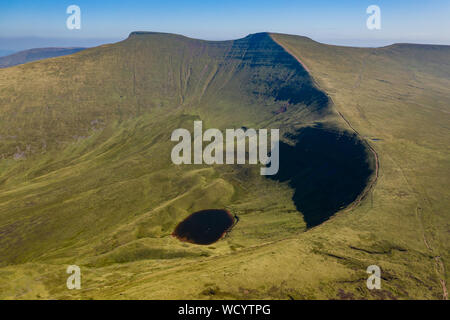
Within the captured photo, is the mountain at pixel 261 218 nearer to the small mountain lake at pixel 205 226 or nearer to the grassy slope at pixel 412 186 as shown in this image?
the grassy slope at pixel 412 186

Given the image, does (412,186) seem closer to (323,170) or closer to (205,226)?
(323,170)

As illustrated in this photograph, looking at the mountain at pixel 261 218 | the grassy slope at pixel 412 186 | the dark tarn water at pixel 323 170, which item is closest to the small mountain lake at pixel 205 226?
the mountain at pixel 261 218

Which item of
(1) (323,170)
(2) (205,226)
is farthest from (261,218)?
(1) (323,170)

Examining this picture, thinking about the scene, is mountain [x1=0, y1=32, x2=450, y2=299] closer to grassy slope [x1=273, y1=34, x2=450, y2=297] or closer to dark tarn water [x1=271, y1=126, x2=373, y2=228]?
grassy slope [x1=273, y1=34, x2=450, y2=297]

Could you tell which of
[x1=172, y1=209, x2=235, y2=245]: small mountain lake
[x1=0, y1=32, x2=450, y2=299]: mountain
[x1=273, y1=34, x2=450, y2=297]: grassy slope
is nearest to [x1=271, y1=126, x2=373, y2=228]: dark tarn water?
[x1=0, y1=32, x2=450, y2=299]: mountain

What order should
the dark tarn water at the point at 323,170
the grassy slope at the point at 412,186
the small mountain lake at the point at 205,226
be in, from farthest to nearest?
the dark tarn water at the point at 323,170
the small mountain lake at the point at 205,226
the grassy slope at the point at 412,186

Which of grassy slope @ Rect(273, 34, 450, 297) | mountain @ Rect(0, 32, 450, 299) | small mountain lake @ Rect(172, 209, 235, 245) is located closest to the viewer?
mountain @ Rect(0, 32, 450, 299)
